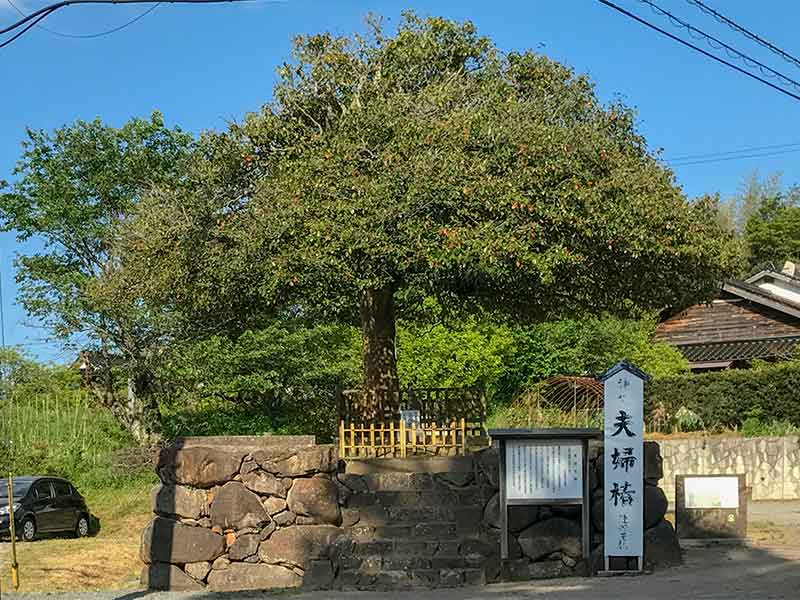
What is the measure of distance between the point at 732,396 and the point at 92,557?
52.2 feet

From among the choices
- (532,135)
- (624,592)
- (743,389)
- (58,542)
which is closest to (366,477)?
(624,592)

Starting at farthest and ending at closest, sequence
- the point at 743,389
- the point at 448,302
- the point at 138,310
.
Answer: the point at 138,310 < the point at 743,389 < the point at 448,302

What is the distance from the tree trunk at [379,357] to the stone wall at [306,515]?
1.82 meters

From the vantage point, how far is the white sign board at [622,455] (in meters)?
13.6

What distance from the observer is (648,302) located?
17.1m

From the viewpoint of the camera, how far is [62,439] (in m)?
29.8

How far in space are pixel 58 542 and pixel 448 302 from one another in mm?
9859

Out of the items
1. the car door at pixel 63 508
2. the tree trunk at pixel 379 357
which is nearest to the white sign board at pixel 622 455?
the tree trunk at pixel 379 357

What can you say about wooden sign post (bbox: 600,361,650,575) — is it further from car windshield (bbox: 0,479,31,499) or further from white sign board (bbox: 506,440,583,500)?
car windshield (bbox: 0,479,31,499)

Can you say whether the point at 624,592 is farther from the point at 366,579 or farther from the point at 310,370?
the point at 310,370

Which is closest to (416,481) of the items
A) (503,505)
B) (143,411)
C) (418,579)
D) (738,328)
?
(418,579)

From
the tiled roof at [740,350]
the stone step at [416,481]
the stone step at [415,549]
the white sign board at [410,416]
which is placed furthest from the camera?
the tiled roof at [740,350]

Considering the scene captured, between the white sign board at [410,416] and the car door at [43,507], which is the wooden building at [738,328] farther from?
the car door at [43,507]

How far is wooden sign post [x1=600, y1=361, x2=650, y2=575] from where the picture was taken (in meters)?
13.6
